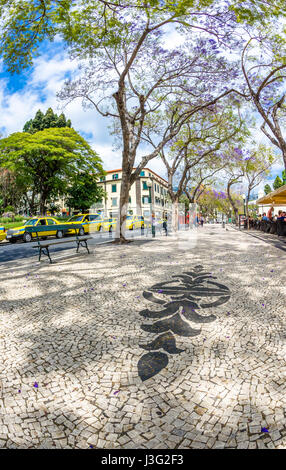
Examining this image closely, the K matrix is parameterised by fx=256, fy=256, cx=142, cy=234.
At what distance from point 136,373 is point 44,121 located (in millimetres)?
39006

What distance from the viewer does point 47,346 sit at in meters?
2.71

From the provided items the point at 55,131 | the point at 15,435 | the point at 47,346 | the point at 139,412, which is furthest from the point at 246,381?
the point at 55,131

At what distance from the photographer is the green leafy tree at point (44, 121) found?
3462cm

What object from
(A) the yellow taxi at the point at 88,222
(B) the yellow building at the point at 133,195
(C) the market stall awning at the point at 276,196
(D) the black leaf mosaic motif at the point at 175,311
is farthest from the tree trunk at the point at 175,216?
(B) the yellow building at the point at 133,195

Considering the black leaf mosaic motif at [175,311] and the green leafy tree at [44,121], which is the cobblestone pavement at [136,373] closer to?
the black leaf mosaic motif at [175,311]

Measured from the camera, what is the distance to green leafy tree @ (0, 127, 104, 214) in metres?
22.6

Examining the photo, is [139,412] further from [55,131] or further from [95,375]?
[55,131]

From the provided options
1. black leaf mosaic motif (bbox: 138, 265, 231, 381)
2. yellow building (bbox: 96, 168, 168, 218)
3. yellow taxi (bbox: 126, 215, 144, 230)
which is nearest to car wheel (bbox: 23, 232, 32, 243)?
yellow taxi (bbox: 126, 215, 144, 230)

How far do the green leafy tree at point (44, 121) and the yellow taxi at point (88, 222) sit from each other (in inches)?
762

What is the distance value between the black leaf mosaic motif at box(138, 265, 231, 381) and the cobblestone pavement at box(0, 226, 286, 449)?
3cm

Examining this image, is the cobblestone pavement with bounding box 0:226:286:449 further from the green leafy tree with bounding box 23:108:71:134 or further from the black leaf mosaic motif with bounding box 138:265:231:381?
the green leafy tree with bounding box 23:108:71:134

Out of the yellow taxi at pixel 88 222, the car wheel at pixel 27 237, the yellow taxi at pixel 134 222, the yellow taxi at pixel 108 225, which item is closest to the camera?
the car wheel at pixel 27 237

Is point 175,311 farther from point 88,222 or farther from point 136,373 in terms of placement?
point 88,222

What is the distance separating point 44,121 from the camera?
34.8 metres
